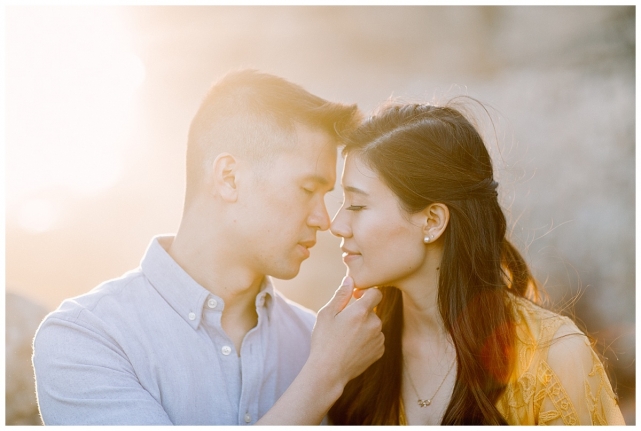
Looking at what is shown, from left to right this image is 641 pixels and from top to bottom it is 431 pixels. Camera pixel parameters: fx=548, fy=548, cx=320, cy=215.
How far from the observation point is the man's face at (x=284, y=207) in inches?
96.4

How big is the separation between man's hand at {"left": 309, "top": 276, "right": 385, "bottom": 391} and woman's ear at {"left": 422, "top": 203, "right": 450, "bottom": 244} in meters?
0.34

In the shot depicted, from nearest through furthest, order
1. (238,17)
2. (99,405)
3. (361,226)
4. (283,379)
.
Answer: (99,405) → (361,226) → (283,379) → (238,17)

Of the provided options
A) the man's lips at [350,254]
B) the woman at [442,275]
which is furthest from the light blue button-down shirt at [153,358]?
the woman at [442,275]

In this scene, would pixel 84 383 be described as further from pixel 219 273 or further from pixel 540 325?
pixel 540 325

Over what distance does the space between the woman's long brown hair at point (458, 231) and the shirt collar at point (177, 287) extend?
2.85 feet

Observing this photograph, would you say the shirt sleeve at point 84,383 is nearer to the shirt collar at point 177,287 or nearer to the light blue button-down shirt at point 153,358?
the light blue button-down shirt at point 153,358

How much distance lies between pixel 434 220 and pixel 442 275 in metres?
0.24

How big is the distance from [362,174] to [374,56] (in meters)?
1.85

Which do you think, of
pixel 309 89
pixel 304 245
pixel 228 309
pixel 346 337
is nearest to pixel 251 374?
pixel 228 309

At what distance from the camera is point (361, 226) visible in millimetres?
2373

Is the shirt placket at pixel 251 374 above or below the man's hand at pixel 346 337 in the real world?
below

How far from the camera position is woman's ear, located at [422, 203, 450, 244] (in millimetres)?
2363

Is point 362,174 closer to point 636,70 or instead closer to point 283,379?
point 283,379

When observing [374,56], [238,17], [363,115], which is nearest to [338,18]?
[374,56]
